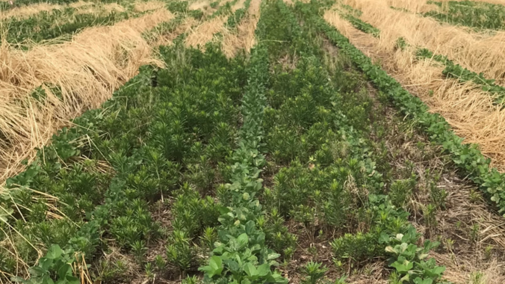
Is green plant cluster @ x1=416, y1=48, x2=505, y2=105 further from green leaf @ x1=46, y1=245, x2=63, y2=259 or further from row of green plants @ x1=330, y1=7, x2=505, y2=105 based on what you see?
green leaf @ x1=46, y1=245, x2=63, y2=259

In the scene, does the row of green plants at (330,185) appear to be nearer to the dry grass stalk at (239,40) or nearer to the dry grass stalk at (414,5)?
the dry grass stalk at (239,40)

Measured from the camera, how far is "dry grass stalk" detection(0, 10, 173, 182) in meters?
3.93

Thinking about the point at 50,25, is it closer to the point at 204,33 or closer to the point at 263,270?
the point at 204,33

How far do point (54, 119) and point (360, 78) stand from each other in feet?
14.8

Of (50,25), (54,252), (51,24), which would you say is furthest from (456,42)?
(51,24)

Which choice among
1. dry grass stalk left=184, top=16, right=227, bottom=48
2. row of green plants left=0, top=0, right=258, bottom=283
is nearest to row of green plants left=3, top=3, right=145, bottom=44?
→ dry grass stalk left=184, top=16, right=227, bottom=48

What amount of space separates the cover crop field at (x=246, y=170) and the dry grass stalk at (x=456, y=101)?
1.0 inches

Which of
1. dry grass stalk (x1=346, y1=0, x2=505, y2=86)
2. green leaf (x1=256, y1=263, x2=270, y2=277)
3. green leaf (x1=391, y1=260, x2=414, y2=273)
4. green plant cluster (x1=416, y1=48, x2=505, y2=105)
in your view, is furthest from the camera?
dry grass stalk (x1=346, y1=0, x2=505, y2=86)

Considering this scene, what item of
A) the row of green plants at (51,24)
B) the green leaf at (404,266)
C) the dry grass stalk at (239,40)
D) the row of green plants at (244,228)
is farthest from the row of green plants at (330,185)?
the row of green plants at (51,24)

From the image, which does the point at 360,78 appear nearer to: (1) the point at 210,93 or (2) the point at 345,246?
(1) the point at 210,93

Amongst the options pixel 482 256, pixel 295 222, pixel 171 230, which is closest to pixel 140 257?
pixel 171 230

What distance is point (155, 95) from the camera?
496 cm

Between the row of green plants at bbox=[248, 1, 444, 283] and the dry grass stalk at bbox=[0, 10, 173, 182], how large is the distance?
2484 mm

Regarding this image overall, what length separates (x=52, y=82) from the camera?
4770 millimetres
